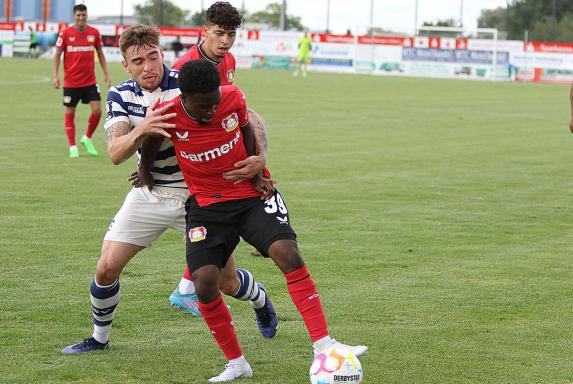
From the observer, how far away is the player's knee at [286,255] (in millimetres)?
5680

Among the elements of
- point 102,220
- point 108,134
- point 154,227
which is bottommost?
point 102,220

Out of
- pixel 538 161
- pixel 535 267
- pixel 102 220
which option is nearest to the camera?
pixel 535 267

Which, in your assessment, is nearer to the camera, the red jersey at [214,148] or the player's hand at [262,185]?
the red jersey at [214,148]

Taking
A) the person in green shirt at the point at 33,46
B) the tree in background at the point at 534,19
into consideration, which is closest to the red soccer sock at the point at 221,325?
the person in green shirt at the point at 33,46

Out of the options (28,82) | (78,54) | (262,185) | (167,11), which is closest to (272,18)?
(167,11)

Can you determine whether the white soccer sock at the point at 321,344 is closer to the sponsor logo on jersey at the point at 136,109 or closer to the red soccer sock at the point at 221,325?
the red soccer sock at the point at 221,325

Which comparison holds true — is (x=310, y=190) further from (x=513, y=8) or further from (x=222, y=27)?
(x=513, y=8)

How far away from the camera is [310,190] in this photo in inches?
534

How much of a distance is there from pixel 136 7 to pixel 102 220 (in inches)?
3472

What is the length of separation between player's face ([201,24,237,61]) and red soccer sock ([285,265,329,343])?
2488mm

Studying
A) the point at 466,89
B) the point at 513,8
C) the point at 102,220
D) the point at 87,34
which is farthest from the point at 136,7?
the point at 102,220

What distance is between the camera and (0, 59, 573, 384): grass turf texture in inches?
246

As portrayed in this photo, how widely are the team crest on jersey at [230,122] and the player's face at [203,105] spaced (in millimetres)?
99

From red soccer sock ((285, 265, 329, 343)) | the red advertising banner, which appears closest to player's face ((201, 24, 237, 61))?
red soccer sock ((285, 265, 329, 343))
